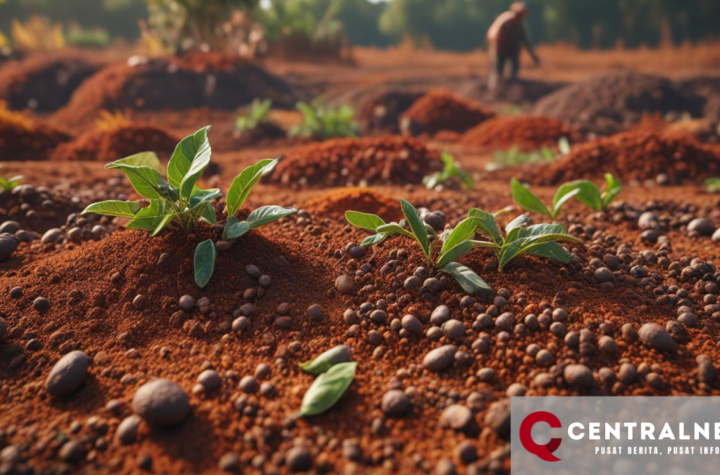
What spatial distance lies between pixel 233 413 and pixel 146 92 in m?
10.1

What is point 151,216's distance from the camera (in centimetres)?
221

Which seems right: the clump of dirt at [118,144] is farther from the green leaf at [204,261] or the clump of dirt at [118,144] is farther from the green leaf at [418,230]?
the green leaf at [418,230]

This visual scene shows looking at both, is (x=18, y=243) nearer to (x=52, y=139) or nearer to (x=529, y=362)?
(x=529, y=362)

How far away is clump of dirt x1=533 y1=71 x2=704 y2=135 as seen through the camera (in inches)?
371

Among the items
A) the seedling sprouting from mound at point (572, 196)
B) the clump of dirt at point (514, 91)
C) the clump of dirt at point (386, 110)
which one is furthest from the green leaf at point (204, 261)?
the clump of dirt at point (514, 91)

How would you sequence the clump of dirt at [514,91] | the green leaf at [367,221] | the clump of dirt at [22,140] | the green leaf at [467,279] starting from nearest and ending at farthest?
the green leaf at [467,279], the green leaf at [367,221], the clump of dirt at [22,140], the clump of dirt at [514,91]

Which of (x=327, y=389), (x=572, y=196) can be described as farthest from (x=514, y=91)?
(x=327, y=389)

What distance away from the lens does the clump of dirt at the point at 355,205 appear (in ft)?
10.4

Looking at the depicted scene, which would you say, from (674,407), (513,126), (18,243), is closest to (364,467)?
(674,407)

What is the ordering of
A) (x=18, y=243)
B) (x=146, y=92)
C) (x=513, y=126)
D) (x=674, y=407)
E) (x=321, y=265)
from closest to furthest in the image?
(x=674, y=407) → (x=321, y=265) → (x=18, y=243) → (x=513, y=126) → (x=146, y=92)

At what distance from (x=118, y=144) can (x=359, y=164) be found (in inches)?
124

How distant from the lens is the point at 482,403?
1.64m

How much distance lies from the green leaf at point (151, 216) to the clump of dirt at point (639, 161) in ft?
13.1

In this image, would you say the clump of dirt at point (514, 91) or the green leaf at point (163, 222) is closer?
the green leaf at point (163, 222)
